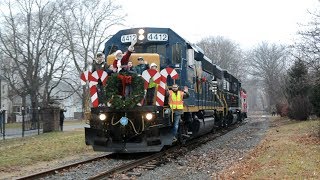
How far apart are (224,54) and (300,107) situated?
2464 inches

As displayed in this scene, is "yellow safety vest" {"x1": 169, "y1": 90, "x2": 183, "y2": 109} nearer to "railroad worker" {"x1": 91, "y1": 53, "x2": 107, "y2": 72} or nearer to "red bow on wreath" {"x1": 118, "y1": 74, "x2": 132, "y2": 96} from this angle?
"red bow on wreath" {"x1": 118, "y1": 74, "x2": 132, "y2": 96}

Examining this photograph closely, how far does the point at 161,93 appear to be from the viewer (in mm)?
11711

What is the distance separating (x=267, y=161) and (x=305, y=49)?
35.6 feet

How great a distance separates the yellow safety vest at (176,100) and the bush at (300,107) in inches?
767


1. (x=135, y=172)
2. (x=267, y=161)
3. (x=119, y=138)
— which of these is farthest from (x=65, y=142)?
(x=267, y=161)

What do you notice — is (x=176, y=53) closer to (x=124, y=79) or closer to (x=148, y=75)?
(x=148, y=75)

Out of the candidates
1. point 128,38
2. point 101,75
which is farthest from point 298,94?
point 101,75

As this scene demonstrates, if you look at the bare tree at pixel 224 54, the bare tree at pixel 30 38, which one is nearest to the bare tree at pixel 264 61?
the bare tree at pixel 224 54

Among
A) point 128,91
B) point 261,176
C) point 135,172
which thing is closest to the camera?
point 261,176

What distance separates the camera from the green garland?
10898mm

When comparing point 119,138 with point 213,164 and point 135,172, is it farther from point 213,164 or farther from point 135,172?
point 213,164

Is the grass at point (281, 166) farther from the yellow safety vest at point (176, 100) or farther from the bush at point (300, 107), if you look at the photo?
the bush at point (300, 107)

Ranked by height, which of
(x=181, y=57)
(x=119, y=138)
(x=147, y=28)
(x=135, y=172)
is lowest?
(x=135, y=172)

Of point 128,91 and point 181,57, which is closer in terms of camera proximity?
point 128,91
